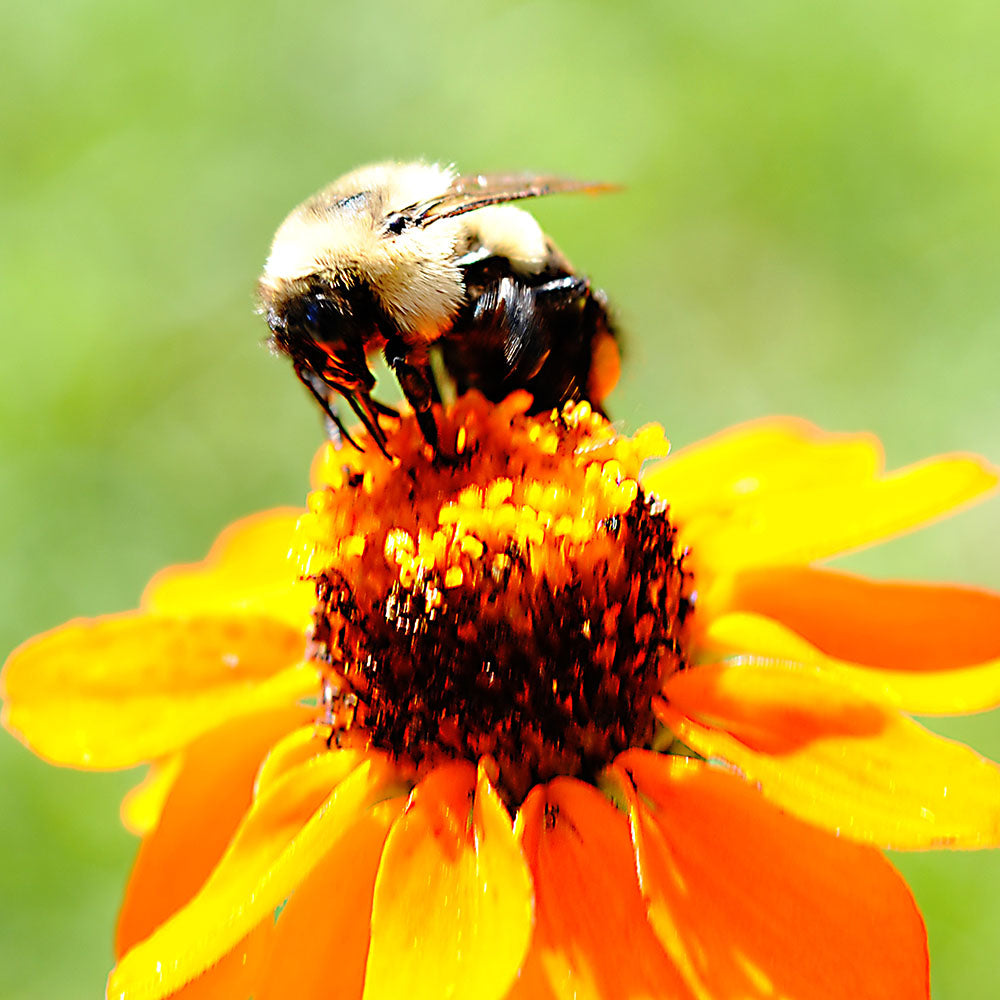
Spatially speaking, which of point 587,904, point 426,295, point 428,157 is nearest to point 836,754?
point 587,904

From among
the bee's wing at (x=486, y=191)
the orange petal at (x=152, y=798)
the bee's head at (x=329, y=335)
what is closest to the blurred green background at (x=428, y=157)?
the orange petal at (x=152, y=798)

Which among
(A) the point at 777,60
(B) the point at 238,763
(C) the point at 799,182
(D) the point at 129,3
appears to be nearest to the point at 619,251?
(C) the point at 799,182

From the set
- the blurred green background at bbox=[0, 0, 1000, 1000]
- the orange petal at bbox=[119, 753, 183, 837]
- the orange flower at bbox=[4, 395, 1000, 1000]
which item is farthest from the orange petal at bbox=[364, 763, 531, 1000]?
the blurred green background at bbox=[0, 0, 1000, 1000]

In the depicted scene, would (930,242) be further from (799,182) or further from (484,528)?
(484,528)

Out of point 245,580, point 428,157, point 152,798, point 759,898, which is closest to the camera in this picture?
point 759,898

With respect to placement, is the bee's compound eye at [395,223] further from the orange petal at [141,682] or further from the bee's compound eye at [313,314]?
the orange petal at [141,682]

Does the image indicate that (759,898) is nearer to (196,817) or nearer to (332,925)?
(332,925)

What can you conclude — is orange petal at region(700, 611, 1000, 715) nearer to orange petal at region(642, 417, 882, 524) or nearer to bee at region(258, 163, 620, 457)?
orange petal at region(642, 417, 882, 524)
